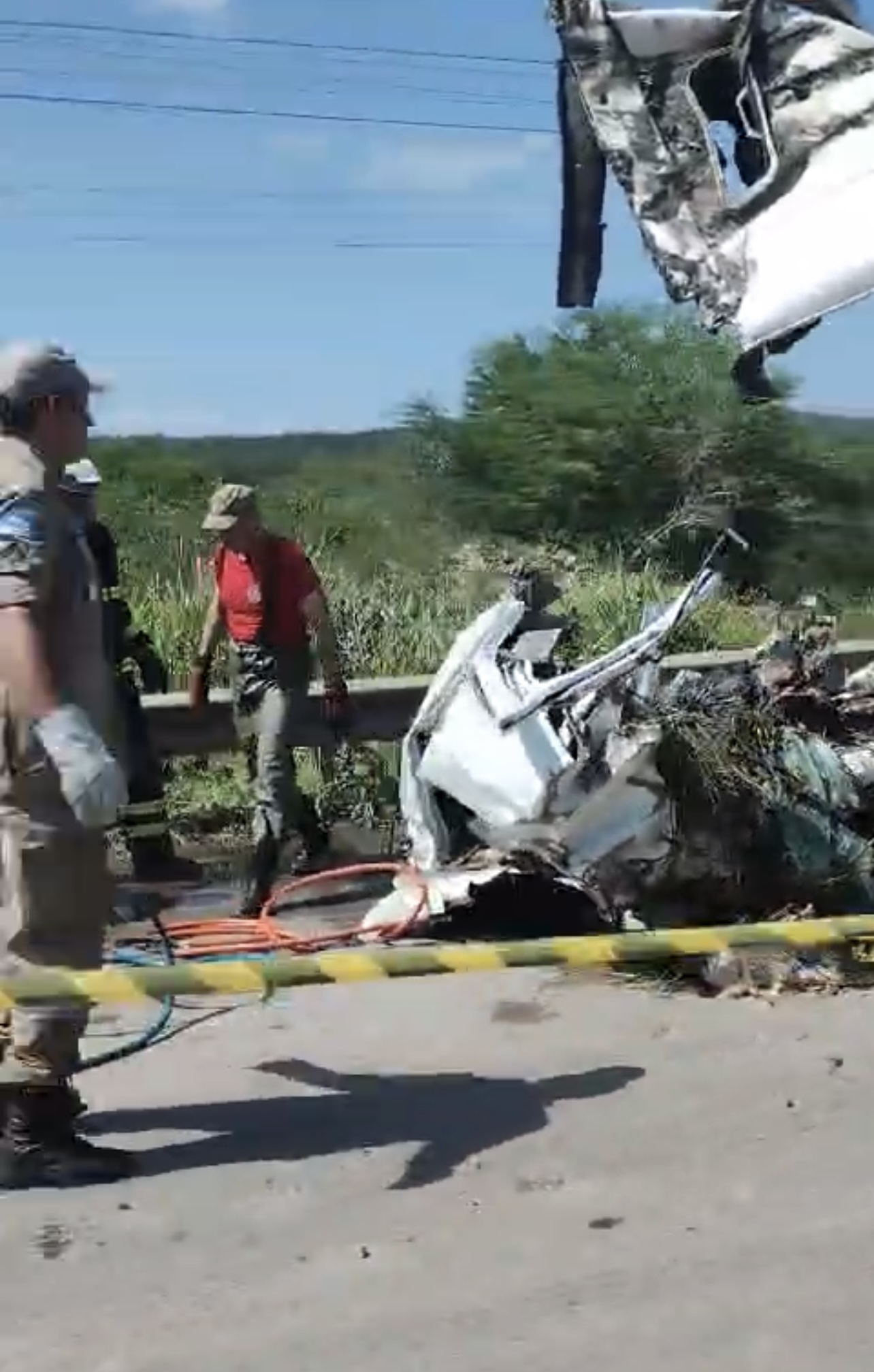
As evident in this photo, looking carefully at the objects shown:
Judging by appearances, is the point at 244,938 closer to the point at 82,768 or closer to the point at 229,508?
the point at 229,508

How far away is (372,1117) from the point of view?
5.20 m

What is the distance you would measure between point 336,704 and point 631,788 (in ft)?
7.04

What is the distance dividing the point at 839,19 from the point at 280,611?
350 centimetres

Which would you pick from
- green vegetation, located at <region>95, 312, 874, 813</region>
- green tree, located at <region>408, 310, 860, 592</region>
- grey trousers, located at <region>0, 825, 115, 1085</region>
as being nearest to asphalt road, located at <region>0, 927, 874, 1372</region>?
grey trousers, located at <region>0, 825, 115, 1085</region>

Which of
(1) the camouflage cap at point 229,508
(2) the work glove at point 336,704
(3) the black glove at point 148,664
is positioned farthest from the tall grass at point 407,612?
(1) the camouflage cap at point 229,508

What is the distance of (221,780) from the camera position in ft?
33.0

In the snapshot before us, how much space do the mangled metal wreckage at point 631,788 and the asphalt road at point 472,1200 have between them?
71 cm

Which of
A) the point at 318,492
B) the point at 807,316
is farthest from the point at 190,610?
the point at 318,492

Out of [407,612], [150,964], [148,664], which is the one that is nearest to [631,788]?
[150,964]

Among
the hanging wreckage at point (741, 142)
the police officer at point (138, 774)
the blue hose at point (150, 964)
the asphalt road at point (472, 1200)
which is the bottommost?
the asphalt road at point (472, 1200)

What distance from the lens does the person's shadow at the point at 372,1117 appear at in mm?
4914

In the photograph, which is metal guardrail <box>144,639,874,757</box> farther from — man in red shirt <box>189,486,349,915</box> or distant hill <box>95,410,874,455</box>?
distant hill <box>95,410,874,455</box>

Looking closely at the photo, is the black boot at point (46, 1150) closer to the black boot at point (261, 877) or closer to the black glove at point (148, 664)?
the black boot at point (261, 877)

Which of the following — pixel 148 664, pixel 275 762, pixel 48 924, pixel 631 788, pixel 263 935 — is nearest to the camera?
pixel 48 924
